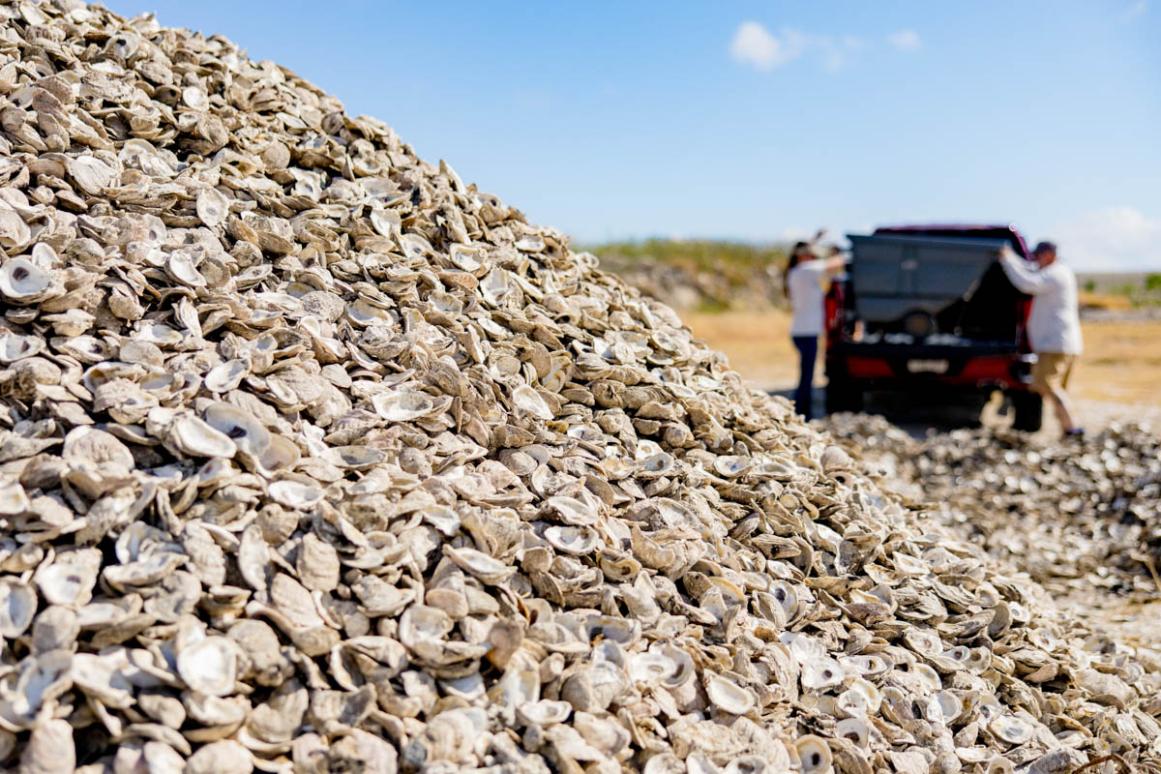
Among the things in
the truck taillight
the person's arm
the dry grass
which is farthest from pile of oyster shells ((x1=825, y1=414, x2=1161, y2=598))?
the dry grass

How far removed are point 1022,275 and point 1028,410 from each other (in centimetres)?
122

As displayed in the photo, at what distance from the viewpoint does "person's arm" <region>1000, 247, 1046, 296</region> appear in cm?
682

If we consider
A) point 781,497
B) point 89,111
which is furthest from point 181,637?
point 89,111

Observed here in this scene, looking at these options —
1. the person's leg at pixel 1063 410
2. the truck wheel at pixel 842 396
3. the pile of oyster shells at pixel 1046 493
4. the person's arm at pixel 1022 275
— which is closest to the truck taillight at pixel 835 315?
the truck wheel at pixel 842 396

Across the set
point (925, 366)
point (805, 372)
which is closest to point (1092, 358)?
point (925, 366)

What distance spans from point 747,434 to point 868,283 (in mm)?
4843

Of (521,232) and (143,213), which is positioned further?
(521,232)

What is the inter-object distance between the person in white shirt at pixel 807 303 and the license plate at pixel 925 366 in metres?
1.15

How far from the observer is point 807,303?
260 inches

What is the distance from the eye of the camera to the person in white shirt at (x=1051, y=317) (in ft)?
22.4

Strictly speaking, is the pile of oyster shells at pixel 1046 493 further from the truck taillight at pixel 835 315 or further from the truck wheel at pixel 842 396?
the truck taillight at pixel 835 315

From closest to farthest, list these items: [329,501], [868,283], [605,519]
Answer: [329,501], [605,519], [868,283]

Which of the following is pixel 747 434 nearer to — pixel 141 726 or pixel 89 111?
pixel 141 726

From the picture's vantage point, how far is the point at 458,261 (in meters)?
3.03
